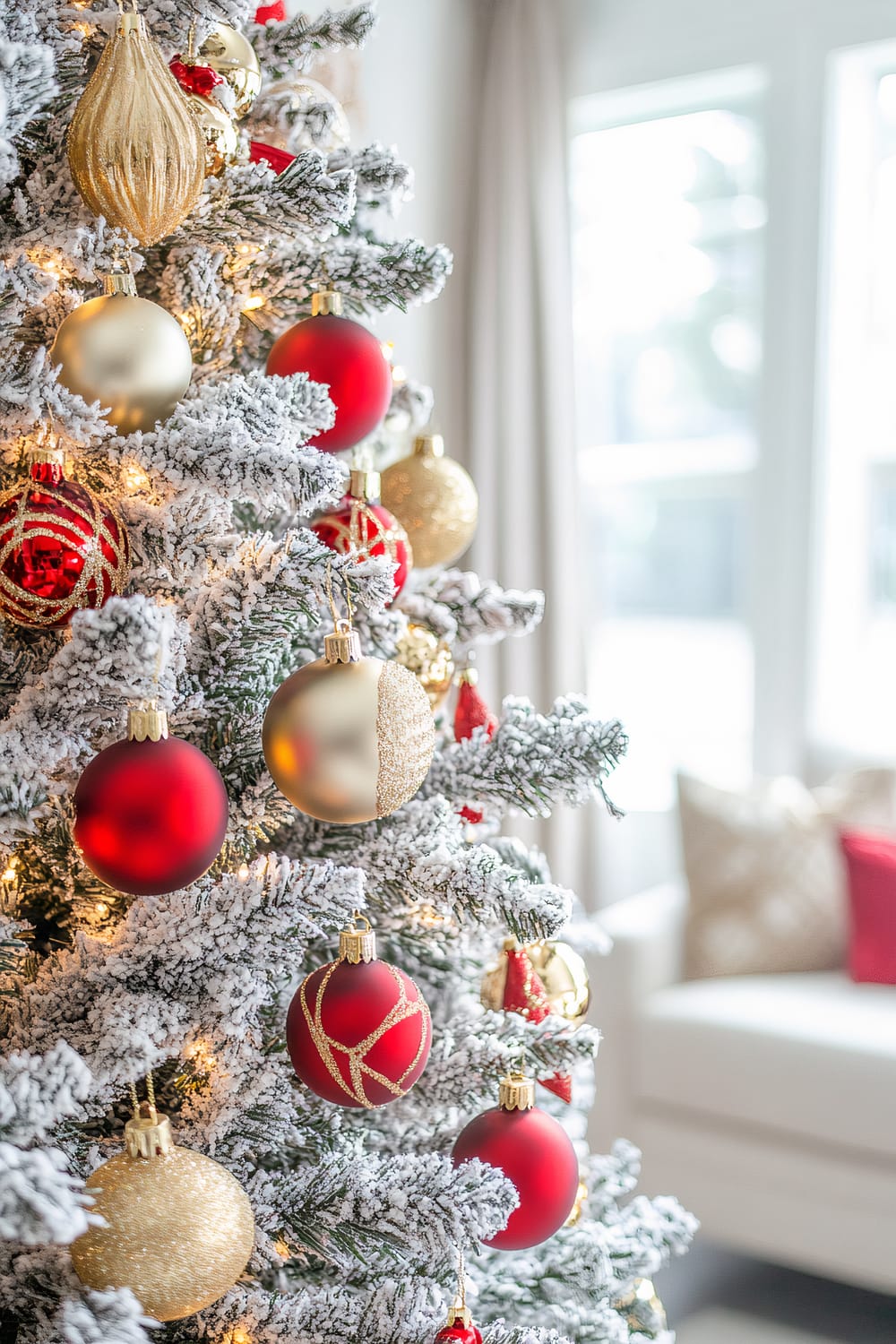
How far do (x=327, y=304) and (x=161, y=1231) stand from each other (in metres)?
0.60

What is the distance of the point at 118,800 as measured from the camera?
60cm

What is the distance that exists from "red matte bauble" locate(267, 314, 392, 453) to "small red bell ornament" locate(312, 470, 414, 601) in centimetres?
5

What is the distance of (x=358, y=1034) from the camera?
0.70 metres

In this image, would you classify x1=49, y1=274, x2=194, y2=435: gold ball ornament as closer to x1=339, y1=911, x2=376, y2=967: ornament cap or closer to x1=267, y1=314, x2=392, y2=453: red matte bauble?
x1=267, y1=314, x2=392, y2=453: red matte bauble

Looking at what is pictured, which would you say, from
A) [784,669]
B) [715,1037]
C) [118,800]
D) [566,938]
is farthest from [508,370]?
[118,800]

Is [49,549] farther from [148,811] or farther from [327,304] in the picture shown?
[327,304]

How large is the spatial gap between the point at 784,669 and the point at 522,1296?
195cm

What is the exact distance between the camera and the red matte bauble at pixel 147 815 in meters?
0.60

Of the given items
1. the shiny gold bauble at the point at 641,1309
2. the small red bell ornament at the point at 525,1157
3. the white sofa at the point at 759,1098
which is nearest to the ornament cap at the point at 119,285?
the small red bell ornament at the point at 525,1157

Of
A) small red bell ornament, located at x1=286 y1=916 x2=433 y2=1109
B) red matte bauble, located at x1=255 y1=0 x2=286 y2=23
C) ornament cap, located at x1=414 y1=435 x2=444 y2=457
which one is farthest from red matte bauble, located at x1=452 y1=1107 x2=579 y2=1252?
red matte bauble, located at x1=255 y1=0 x2=286 y2=23

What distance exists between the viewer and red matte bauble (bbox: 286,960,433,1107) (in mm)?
702

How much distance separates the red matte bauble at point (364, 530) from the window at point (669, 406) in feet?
6.03

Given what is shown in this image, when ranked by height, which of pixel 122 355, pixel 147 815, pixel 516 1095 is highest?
pixel 122 355

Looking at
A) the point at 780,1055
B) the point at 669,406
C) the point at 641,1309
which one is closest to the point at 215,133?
the point at 641,1309
